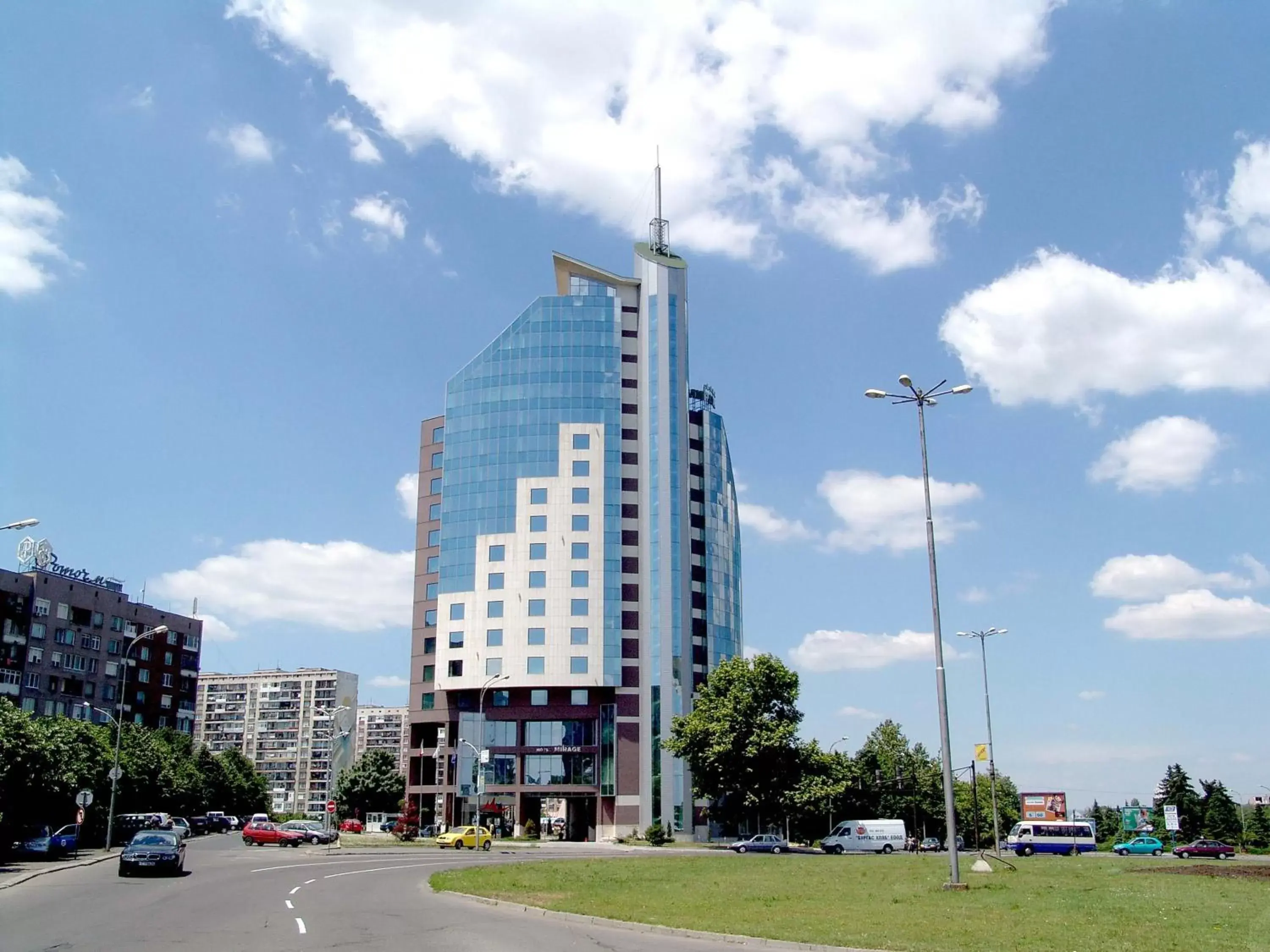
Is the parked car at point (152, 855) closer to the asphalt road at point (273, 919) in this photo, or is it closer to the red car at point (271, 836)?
the asphalt road at point (273, 919)

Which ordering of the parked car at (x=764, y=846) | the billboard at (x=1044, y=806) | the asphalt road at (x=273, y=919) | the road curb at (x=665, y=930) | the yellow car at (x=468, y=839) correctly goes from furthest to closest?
the billboard at (x=1044, y=806)
the parked car at (x=764, y=846)
the yellow car at (x=468, y=839)
the asphalt road at (x=273, y=919)
the road curb at (x=665, y=930)

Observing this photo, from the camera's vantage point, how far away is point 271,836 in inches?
2562

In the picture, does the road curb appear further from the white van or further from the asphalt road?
the white van

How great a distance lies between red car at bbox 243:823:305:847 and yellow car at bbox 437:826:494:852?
927cm

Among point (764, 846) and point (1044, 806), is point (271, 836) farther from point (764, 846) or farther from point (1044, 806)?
point (1044, 806)

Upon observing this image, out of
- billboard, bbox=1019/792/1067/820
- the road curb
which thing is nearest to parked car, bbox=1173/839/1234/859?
billboard, bbox=1019/792/1067/820

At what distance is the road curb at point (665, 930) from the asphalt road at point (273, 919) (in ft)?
0.86

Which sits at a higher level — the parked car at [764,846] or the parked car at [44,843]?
the parked car at [44,843]

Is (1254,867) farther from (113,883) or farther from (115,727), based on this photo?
(115,727)

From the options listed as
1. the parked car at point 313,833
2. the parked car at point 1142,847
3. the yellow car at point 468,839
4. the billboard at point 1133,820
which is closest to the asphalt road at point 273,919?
the yellow car at point 468,839

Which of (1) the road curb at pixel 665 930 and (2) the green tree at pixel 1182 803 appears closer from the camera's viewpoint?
(1) the road curb at pixel 665 930

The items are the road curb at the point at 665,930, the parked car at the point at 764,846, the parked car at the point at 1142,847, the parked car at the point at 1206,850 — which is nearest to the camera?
the road curb at the point at 665,930

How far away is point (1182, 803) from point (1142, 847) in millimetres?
59863

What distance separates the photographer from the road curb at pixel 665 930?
59.2ft
